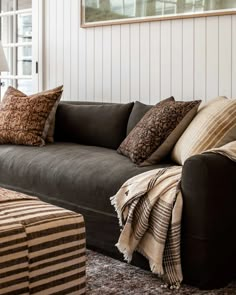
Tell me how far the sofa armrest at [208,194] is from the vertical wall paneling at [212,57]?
1.10 m

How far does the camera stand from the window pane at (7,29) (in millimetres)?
4832

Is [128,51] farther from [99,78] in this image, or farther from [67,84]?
[67,84]

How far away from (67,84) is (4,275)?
2.77 metres

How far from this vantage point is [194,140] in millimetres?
2539

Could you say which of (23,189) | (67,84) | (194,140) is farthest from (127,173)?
(67,84)

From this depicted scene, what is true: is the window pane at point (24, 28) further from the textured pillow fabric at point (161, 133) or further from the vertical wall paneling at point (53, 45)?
the textured pillow fabric at point (161, 133)

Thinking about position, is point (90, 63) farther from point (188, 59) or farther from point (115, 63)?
point (188, 59)

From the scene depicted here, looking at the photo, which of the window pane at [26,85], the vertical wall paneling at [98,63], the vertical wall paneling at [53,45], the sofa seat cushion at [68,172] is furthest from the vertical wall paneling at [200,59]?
the window pane at [26,85]

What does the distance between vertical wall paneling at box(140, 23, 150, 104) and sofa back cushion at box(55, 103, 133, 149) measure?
0.27m

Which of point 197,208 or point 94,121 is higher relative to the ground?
point 94,121

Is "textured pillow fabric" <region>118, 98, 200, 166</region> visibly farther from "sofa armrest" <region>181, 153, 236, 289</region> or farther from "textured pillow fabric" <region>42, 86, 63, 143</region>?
"textured pillow fabric" <region>42, 86, 63, 143</region>

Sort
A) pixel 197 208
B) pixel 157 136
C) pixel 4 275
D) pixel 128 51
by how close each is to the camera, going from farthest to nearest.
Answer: pixel 128 51
pixel 157 136
pixel 197 208
pixel 4 275

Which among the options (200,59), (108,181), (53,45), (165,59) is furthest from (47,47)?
(108,181)

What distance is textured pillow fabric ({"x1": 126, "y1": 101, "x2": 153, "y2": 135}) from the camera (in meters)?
3.18
